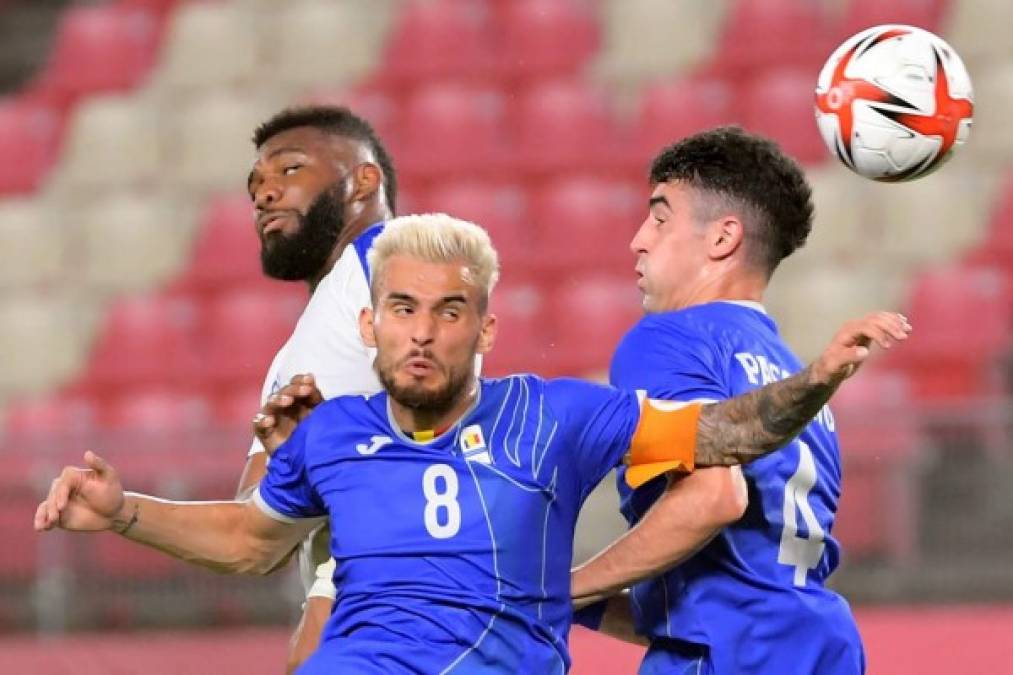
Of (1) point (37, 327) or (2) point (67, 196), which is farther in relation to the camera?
(2) point (67, 196)

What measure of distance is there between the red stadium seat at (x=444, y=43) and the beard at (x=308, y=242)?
22.8 ft

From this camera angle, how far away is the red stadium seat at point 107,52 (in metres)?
12.1

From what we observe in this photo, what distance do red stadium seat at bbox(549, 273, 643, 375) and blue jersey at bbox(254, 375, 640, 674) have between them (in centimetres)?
569

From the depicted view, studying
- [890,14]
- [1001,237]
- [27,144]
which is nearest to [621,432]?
[1001,237]

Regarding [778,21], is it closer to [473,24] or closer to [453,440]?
[473,24]

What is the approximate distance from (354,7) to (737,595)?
880 centimetres

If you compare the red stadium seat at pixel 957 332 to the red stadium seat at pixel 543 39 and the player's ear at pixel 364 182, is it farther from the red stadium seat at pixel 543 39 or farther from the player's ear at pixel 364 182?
the player's ear at pixel 364 182

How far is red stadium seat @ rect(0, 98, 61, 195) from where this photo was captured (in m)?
11.8

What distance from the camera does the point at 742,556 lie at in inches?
138

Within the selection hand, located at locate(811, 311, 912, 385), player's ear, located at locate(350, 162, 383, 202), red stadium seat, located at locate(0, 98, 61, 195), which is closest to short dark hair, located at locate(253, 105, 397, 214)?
player's ear, located at locate(350, 162, 383, 202)

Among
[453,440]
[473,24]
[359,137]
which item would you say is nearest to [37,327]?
[473,24]

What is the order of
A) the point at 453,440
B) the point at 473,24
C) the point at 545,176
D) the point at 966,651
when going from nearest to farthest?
the point at 453,440
the point at 966,651
the point at 545,176
the point at 473,24

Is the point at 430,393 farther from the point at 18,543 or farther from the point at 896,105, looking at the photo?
the point at 18,543

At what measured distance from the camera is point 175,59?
12000 millimetres
